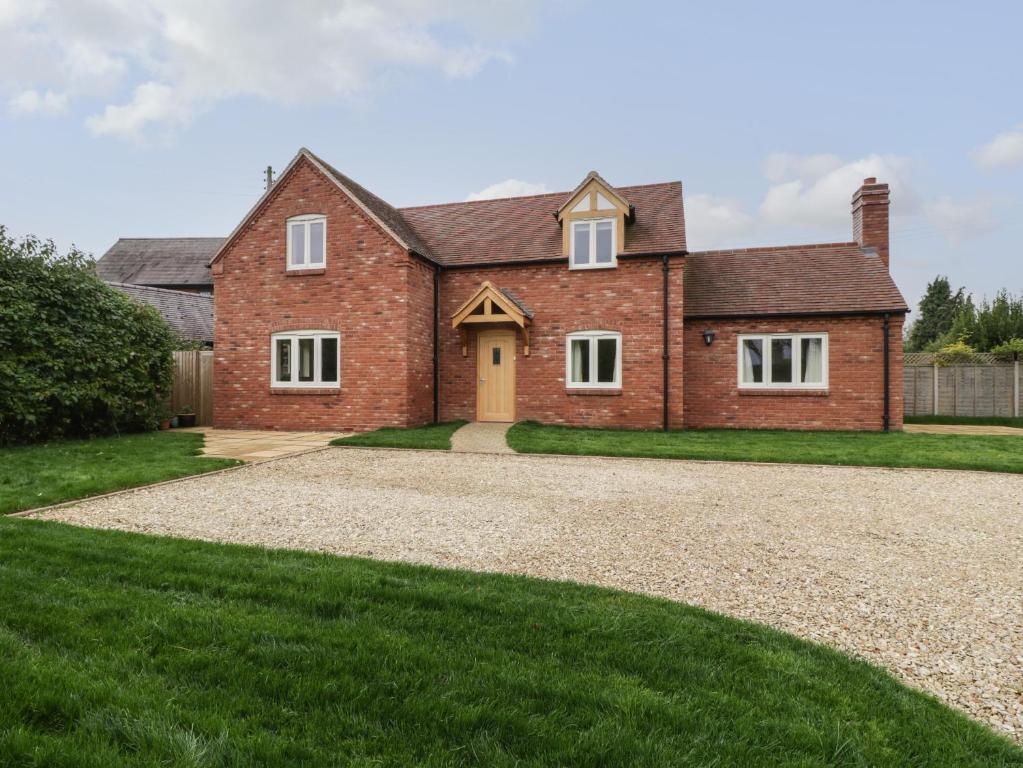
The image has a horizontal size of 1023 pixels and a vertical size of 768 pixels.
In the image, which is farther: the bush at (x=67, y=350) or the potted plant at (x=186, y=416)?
the potted plant at (x=186, y=416)

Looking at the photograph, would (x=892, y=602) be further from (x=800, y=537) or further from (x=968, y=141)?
(x=968, y=141)

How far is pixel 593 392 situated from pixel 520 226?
18.0 feet

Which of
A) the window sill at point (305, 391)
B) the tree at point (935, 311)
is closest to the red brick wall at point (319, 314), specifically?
the window sill at point (305, 391)

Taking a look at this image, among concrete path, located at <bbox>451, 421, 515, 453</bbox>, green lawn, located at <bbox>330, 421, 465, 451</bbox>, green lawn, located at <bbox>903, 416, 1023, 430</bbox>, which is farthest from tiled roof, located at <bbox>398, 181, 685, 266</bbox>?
green lawn, located at <bbox>903, 416, 1023, 430</bbox>

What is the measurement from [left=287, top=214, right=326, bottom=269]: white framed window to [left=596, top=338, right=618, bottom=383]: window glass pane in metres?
7.45

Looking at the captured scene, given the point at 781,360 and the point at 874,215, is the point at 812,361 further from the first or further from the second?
the point at 874,215

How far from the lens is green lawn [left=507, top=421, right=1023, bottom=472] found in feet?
31.8

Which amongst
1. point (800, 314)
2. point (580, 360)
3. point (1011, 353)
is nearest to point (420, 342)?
point (580, 360)

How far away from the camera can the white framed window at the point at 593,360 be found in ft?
48.5

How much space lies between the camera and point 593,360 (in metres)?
14.9

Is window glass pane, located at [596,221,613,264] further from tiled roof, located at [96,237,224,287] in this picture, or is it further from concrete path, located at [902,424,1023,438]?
tiled roof, located at [96,237,224,287]

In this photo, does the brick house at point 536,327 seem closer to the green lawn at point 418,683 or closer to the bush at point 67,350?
the bush at point 67,350

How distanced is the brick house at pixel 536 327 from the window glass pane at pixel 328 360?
1.9 inches

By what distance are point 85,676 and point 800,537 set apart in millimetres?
5297
